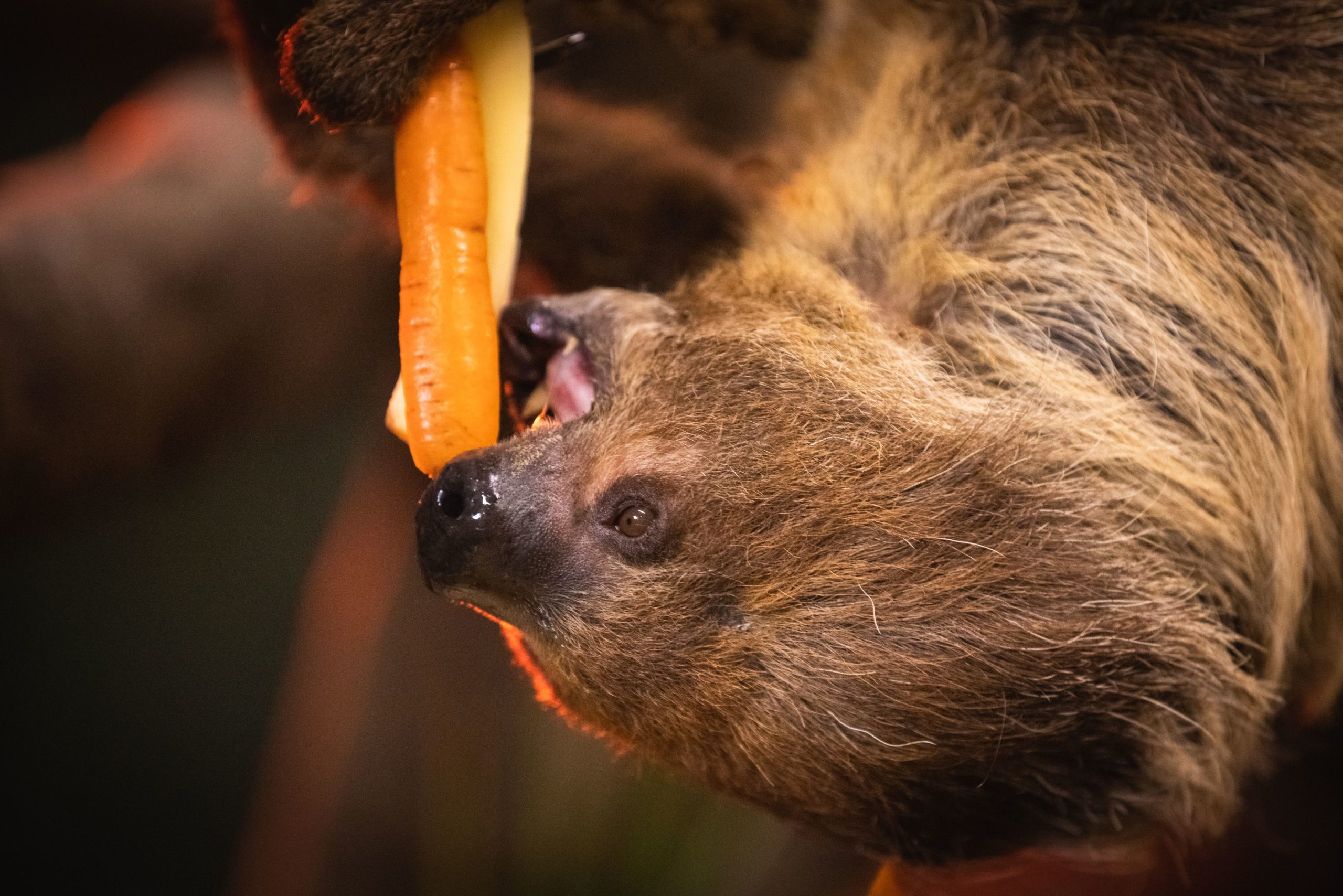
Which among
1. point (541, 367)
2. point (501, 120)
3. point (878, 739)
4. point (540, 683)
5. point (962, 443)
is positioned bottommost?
point (540, 683)

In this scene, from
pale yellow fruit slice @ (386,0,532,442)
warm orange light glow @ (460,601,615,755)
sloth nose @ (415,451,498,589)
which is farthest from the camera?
warm orange light glow @ (460,601,615,755)

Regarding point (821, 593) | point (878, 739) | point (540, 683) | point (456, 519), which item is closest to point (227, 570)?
point (456, 519)

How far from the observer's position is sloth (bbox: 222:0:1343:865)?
4.87ft

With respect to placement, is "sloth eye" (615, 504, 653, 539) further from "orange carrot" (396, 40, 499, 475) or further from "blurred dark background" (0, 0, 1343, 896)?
"blurred dark background" (0, 0, 1343, 896)

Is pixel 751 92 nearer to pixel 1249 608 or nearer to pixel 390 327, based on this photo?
pixel 390 327

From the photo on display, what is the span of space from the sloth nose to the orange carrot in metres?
0.07

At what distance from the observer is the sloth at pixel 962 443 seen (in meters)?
1.48

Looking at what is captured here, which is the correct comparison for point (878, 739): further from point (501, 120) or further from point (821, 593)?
point (501, 120)

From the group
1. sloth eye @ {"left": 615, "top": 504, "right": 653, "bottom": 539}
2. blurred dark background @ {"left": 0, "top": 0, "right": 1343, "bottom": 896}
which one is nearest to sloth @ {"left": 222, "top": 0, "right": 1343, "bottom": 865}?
sloth eye @ {"left": 615, "top": 504, "right": 653, "bottom": 539}

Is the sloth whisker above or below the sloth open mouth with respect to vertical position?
below

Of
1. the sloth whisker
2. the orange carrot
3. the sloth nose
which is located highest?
the orange carrot

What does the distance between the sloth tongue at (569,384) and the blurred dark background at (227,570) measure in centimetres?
29

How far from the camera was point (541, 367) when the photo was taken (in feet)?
6.02

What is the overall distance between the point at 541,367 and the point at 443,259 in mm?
363
